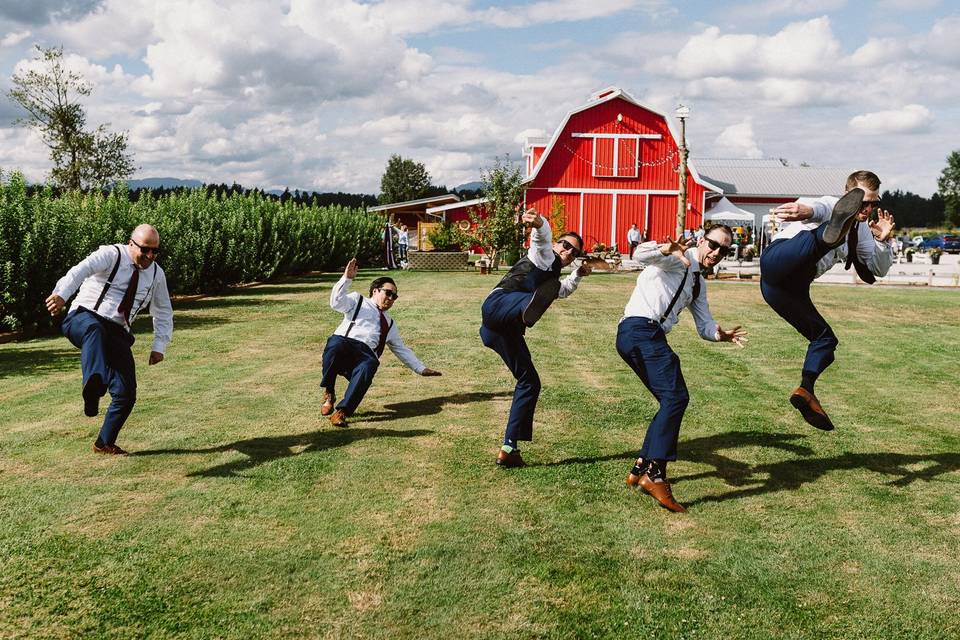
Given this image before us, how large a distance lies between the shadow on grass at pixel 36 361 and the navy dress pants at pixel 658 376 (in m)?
8.39

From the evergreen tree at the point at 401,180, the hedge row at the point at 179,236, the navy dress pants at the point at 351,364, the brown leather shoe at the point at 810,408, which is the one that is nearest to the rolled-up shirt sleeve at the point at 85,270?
the navy dress pants at the point at 351,364

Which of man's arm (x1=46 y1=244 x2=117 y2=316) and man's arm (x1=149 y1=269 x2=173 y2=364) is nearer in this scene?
man's arm (x1=46 y1=244 x2=117 y2=316)

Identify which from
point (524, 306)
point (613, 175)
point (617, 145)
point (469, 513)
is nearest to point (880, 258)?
point (524, 306)

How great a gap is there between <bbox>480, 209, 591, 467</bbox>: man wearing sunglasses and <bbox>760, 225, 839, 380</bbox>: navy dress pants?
1484 mm

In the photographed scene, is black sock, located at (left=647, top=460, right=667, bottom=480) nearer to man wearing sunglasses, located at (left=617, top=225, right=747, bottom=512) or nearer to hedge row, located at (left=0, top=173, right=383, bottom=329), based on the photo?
man wearing sunglasses, located at (left=617, top=225, right=747, bottom=512)

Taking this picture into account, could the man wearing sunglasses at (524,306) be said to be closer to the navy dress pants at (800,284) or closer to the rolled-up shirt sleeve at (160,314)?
the navy dress pants at (800,284)

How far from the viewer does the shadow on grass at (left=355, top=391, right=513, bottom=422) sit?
27.7 ft

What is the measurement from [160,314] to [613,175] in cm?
3654

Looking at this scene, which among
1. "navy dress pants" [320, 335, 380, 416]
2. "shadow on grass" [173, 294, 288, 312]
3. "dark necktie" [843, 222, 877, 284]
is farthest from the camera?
"shadow on grass" [173, 294, 288, 312]

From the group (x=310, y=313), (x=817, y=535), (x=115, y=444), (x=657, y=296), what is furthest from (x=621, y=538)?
(x=310, y=313)

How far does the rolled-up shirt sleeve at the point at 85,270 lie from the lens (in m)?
6.53

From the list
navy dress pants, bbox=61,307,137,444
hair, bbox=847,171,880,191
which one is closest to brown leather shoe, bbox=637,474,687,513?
hair, bbox=847,171,880,191

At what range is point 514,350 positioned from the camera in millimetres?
6695

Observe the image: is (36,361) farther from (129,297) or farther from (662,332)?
(662,332)
